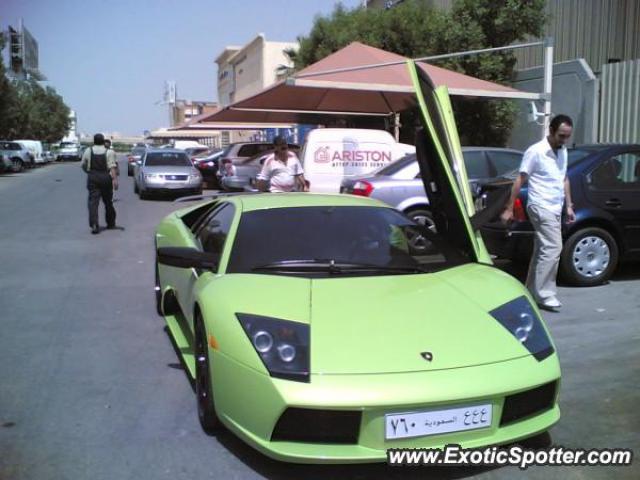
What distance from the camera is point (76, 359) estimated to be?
186 inches

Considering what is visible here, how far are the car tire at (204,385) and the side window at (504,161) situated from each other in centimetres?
663

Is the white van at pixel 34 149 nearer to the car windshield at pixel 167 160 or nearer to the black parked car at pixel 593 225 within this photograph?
the car windshield at pixel 167 160

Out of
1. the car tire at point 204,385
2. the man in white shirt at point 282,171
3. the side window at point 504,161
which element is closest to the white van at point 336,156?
the side window at point 504,161

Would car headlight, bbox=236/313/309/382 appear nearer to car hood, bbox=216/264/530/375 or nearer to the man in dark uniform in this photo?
car hood, bbox=216/264/530/375

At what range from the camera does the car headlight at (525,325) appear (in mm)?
3143

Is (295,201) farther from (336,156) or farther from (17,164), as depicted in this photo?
(17,164)

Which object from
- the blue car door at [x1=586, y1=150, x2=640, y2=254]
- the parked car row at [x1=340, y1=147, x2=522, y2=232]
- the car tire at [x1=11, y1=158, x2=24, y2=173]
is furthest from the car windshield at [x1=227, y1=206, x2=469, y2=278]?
the car tire at [x1=11, y1=158, x2=24, y2=173]

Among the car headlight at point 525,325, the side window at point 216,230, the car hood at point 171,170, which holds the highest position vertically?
the car hood at point 171,170

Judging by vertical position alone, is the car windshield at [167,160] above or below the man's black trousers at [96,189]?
above

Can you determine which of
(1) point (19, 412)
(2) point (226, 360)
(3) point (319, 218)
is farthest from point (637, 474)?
(1) point (19, 412)

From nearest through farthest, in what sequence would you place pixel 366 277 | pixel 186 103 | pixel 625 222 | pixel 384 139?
pixel 366 277 → pixel 625 222 → pixel 384 139 → pixel 186 103

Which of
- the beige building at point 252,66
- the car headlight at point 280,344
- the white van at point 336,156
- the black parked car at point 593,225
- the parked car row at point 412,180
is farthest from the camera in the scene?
the beige building at point 252,66

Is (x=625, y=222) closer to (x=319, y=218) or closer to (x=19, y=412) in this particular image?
(x=319, y=218)

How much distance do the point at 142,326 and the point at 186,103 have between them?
117m
